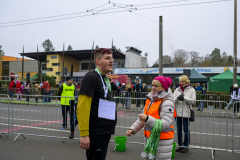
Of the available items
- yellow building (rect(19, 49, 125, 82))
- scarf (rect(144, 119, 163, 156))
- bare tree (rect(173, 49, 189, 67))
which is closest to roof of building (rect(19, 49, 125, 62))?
yellow building (rect(19, 49, 125, 82))

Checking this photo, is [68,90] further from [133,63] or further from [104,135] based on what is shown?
[133,63]

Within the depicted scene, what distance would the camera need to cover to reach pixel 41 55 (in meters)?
54.3

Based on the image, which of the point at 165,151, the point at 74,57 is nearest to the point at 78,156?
the point at 165,151

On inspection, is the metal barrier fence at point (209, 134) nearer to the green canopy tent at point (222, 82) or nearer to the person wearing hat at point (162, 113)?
the person wearing hat at point (162, 113)

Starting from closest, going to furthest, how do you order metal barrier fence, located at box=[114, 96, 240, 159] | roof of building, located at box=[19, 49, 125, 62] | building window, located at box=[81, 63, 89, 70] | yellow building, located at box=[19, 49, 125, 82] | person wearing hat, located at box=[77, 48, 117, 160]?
person wearing hat, located at box=[77, 48, 117, 160], metal barrier fence, located at box=[114, 96, 240, 159], roof of building, located at box=[19, 49, 125, 62], yellow building, located at box=[19, 49, 125, 82], building window, located at box=[81, 63, 89, 70]

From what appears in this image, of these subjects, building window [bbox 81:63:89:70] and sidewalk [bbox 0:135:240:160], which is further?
building window [bbox 81:63:89:70]

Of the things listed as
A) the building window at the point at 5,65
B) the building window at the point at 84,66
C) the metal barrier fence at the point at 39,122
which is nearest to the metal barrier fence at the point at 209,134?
the metal barrier fence at the point at 39,122

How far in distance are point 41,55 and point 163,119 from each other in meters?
55.4

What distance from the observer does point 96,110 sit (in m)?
2.48

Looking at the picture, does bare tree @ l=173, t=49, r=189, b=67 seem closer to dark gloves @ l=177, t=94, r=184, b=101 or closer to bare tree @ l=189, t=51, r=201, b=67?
bare tree @ l=189, t=51, r=201, b=67

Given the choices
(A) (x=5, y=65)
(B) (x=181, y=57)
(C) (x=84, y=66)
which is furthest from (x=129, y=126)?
(A) (x=5, y=65)

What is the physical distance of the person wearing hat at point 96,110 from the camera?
239 centimetres

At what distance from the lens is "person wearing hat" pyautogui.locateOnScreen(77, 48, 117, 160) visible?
7.83ft

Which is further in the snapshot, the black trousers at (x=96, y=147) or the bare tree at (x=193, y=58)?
the bare tree at (x=193, y=58)
